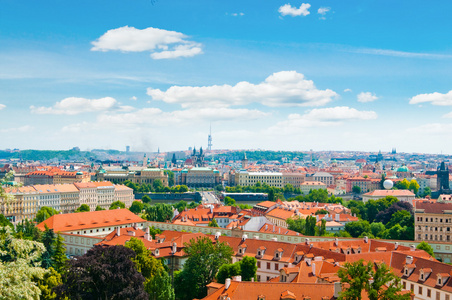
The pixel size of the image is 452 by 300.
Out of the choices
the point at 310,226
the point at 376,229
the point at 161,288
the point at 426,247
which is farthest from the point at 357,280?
the point at 376,229

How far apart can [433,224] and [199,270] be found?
4114 centimetres

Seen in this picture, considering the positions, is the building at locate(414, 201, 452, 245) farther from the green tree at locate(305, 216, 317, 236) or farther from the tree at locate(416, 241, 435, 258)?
the tree at locate(416, 241, 435, 258)

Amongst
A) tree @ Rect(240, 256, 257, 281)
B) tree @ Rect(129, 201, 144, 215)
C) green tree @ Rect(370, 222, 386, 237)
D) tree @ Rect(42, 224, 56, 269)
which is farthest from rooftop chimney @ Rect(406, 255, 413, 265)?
tree @ Rect(129, 201, 144, 215)

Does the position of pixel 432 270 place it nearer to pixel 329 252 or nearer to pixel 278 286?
pixel 329 252

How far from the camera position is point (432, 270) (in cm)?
3825

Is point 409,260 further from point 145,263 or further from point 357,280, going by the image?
point 145,263

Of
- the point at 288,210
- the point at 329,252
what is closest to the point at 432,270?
the point at 329,252

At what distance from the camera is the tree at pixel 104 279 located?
32.2m

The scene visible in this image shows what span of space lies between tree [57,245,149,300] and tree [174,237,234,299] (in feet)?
29.6

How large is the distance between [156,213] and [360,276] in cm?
6502

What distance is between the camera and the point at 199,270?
42.2 m

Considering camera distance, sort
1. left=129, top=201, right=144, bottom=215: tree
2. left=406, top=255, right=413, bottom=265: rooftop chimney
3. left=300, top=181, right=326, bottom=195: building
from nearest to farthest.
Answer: left=406, top=255, right=413, bottom=265: rooftop chimney, left=129, top=201, right=144, bottom=215: tree, left=300, top=181, right=326, bottom=195: building

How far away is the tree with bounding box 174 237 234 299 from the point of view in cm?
4200

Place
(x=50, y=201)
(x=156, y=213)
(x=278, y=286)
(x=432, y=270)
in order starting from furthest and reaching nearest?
(x=50, y=201), (x=156, y=213), (x=432, y=270), (x=278, y=286)
